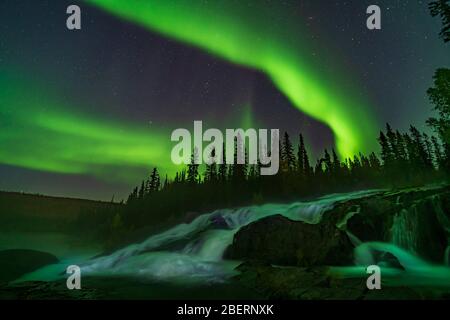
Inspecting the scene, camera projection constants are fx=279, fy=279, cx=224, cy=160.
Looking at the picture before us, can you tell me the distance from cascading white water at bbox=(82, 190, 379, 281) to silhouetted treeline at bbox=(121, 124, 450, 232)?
22.3 meters

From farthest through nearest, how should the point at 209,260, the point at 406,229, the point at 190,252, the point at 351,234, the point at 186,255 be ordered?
the point at 190,252 < the point at 186,255 < the point at 209,260 < the point at 351,234 < the point at 406,229

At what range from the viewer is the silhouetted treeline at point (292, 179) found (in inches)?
1885

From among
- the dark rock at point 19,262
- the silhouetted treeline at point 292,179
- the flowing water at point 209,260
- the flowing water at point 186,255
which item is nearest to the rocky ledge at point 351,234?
the flowing water at point 209,260

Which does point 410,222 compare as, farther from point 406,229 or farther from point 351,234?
point 351,234

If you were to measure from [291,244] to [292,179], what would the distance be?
36.0 metres

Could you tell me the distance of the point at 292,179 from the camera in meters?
50.3

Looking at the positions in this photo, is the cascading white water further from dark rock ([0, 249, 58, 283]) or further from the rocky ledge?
dark rock ([0, 249, 58, 283])

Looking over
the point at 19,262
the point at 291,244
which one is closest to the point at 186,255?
the point at 291,244

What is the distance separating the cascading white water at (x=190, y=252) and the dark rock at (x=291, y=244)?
1.40m

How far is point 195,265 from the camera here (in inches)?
619

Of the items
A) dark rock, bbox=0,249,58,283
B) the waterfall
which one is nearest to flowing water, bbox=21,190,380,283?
dark rock, bbox=0,249,58,283

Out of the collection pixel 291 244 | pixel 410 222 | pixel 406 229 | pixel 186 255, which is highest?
pixel 410 222

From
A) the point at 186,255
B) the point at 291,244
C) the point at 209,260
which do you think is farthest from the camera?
the point at 186,255
